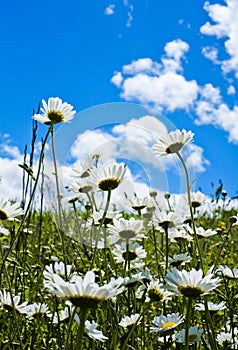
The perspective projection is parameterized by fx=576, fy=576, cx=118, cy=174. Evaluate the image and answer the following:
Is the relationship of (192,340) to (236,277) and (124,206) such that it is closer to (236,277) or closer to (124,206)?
(236,277)

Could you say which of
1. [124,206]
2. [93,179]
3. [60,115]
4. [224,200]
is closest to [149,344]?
[124,206]

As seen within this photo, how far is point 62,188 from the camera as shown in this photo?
191 centimetres

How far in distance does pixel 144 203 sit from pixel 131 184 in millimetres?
91

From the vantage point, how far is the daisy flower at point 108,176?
4.34 feet

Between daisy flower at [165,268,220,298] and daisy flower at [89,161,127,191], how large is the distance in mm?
327

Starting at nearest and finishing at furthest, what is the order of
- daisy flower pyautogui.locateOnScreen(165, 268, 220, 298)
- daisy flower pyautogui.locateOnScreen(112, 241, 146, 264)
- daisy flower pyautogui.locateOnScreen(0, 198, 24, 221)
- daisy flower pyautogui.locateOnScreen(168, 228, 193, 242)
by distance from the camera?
daisy flower pyautogui.locateOnScreen(165, 268, 220, 298) → daisy flower pyautogui.locateOnScreen(0, 198, 24, 221) → daisy flower pyautogui.locateOnScreen(112, 241, 146, 264) → daisy flower pyautogui.locateOnScreen(168, 228, 193, 242)

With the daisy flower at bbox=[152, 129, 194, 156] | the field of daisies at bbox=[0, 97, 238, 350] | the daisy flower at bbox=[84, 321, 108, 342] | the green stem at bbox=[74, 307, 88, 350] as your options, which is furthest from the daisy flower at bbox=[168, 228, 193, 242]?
the green stem at bbox=[74, 307, 88, 350]

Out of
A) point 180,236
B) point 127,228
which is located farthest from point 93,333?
point 180,236

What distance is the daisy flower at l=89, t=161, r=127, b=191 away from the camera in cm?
132

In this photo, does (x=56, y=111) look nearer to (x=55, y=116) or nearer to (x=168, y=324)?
(x=55, y=116)

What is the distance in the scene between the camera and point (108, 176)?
1339 millimetres

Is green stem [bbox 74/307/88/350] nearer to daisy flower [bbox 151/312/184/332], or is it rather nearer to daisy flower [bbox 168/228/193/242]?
daisy flower [bbox 151/312/184/332]

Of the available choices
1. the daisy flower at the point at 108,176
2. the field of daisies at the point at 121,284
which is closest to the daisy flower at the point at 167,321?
the field of daisies at the point at 121,284

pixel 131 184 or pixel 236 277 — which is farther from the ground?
pixel 131 184
